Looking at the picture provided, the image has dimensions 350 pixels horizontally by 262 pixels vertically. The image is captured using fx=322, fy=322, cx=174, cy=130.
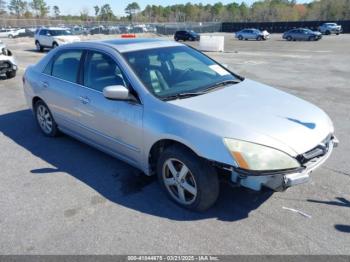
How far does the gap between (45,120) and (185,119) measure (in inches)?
126

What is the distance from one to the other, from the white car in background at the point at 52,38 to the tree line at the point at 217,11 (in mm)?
73274

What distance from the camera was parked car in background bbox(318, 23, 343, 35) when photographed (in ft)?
160

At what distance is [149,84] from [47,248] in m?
1.89

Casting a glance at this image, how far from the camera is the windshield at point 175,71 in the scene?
11.8ft

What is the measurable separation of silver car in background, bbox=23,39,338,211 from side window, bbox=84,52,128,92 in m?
0.01

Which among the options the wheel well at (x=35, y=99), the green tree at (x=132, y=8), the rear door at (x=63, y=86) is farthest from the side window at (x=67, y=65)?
the green tree at (x=132, y=8)

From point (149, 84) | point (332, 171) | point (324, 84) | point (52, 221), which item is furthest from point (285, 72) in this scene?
point (52, 221)

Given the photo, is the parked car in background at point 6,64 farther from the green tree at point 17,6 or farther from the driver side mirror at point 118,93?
the green tree at point 17,6

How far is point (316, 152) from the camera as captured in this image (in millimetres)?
2955

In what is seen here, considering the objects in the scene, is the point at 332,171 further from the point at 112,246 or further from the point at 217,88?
the point at 112,246

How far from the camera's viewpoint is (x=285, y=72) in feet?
42.3

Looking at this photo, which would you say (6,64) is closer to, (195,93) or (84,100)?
(84,100)

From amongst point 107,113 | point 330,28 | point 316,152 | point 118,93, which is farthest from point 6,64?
point 330,28

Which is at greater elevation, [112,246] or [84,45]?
[84,45]
